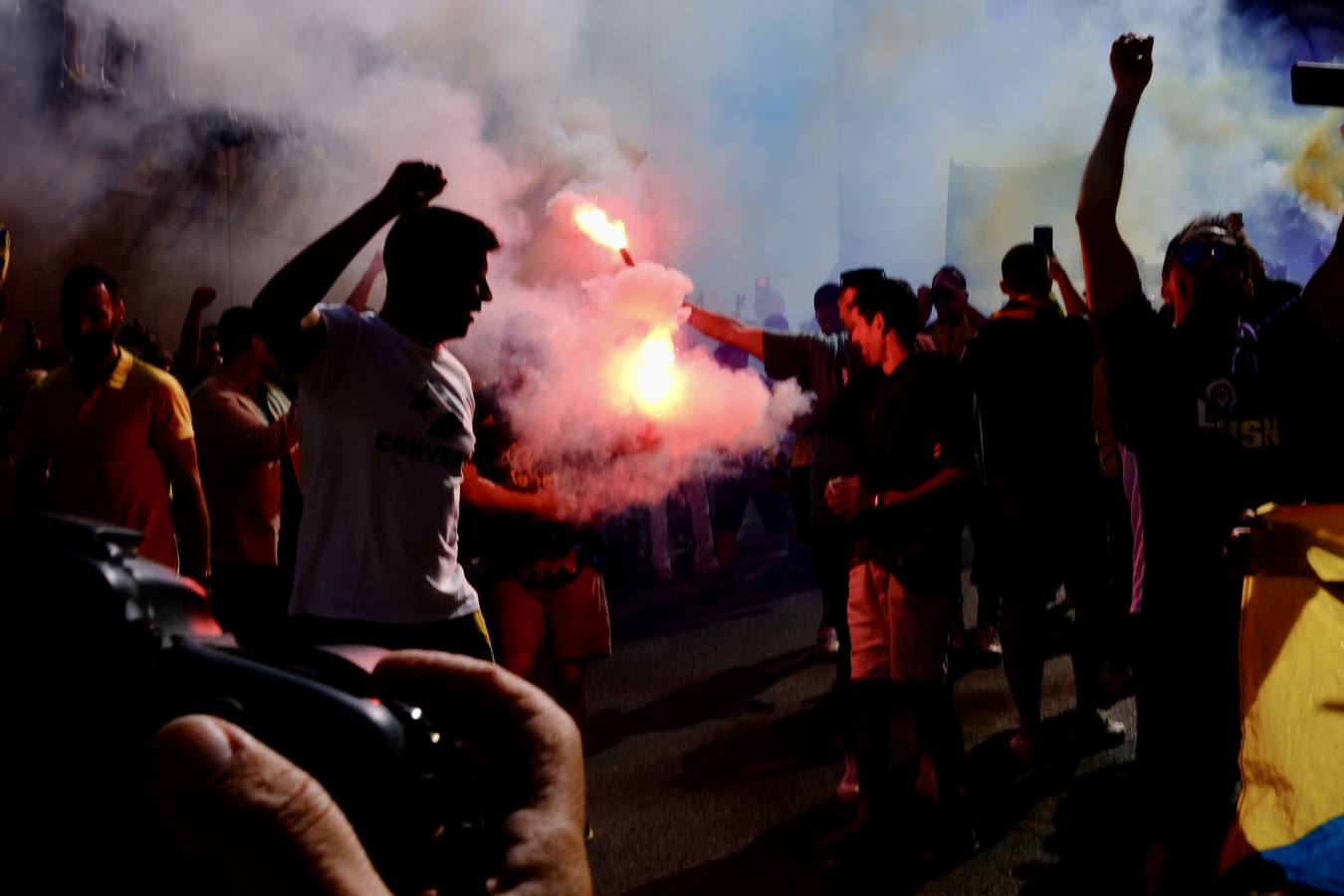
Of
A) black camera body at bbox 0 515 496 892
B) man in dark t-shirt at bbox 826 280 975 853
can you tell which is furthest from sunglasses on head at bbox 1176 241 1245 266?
black camera body at bbox 0 515 496 892

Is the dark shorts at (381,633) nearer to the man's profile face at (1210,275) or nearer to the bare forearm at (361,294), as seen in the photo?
the bare forearm at (361,294)

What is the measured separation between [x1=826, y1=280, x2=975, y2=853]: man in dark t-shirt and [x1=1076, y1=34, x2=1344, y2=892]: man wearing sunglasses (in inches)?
39.9

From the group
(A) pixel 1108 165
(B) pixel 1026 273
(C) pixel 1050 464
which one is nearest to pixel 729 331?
(B) pixel 1026 273

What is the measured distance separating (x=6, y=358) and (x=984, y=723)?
650 centimetres

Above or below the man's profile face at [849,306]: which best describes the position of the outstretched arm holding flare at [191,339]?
above

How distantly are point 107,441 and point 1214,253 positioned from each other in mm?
3665

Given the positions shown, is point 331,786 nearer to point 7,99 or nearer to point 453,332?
point 453,332

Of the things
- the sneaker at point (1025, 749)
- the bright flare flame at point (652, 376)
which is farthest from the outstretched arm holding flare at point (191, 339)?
the sneaker at point (1025, 749)

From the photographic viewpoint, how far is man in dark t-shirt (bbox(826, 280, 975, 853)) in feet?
13.4

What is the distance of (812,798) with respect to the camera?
465 cm

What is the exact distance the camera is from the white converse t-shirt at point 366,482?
3.00 metres

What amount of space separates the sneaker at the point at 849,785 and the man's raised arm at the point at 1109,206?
2273mm

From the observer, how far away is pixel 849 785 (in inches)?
181

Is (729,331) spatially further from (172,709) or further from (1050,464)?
(172,709)
